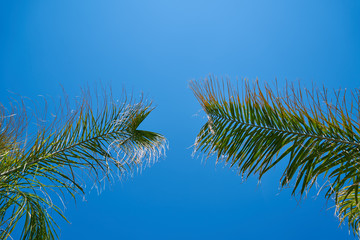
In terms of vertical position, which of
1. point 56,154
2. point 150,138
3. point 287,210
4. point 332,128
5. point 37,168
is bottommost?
point 37,168

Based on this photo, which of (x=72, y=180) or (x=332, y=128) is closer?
(x=332, y=128)

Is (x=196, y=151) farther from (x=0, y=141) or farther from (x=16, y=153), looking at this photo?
(x=0, y=141)

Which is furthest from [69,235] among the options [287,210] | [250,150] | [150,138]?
[250,150]

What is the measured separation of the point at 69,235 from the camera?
1683 cm

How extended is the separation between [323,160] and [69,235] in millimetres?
16334

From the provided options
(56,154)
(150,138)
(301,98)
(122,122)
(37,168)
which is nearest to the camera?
(301,98)

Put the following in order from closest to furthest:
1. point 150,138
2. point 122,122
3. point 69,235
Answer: point 122,122 < point 150,138 < point 69,235

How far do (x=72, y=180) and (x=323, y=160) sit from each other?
2.99 meters

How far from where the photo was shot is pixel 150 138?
5910 mm

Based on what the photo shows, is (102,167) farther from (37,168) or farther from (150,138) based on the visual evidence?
(150,138)

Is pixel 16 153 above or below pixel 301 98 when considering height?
below

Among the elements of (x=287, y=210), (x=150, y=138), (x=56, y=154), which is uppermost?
(x=287, y=210)

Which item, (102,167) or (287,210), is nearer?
(102,167)

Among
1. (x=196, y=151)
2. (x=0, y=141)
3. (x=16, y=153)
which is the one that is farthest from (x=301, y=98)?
(x=0, y=141)
